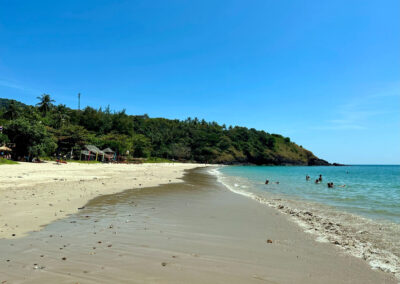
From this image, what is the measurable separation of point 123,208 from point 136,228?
118 inches

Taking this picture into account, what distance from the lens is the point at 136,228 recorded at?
22.5 feet

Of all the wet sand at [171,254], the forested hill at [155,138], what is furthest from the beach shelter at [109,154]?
the wet sand at [171,254]

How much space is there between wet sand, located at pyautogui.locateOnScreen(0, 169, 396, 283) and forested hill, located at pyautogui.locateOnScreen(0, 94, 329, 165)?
40.2m

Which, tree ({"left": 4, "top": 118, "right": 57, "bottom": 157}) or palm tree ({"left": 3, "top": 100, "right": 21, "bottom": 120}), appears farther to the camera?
palm tree ({"left": 3, "top": 100, "right": 21, "bottom": 120})

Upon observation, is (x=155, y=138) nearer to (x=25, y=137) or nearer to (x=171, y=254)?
(x=25, y=137)

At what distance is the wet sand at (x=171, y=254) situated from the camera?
4023 mm

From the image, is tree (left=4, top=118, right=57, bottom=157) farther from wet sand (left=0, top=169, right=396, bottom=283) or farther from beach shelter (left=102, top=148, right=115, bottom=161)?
A: wet sand (left=0, top=169, right=396, bottom=283)

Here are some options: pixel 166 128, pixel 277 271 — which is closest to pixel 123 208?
pixel 277 271

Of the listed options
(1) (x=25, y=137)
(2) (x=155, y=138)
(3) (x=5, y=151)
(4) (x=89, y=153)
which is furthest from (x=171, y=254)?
(2) (x=155, y=138)

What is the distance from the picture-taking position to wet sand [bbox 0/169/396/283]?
4.02 m

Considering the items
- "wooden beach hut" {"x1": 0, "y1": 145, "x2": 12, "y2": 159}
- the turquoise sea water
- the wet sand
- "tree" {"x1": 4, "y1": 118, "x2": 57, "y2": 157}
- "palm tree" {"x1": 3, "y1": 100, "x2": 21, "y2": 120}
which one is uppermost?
"palm tree" {"x1": 3, "y1": 100, "x2": 21, "y2": 120}

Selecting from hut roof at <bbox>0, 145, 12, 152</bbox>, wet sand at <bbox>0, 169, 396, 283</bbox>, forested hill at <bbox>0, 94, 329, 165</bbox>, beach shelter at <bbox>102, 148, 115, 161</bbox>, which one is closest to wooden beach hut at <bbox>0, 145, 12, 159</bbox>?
hut roof at <bbox>0, 145, 12, 152</bbox>

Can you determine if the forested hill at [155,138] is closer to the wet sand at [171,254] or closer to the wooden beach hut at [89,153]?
the wooden beach hut at [89,153]

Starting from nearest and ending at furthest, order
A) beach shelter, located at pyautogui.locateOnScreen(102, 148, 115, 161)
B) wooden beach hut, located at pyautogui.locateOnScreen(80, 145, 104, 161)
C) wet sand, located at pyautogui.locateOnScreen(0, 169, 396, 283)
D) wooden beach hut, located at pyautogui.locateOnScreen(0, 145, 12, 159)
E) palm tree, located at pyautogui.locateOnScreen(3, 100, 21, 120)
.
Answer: wet sand, located at pyautogui.locateOnScreen(0, 169, 396, 283) < wooden beach hut, located at pyautogui.locateOnScreen(0, 145, 12, 159) < wooden beach hut, located at pyautogui.locateOnScreen(80, 145, 104, 161) < beach shelter, located at pyautogui.locateOnScreen(102, 148, 115, 161) < palm tree, located at pyautogui.locateOnScreen(3, 100, 21, 120)
